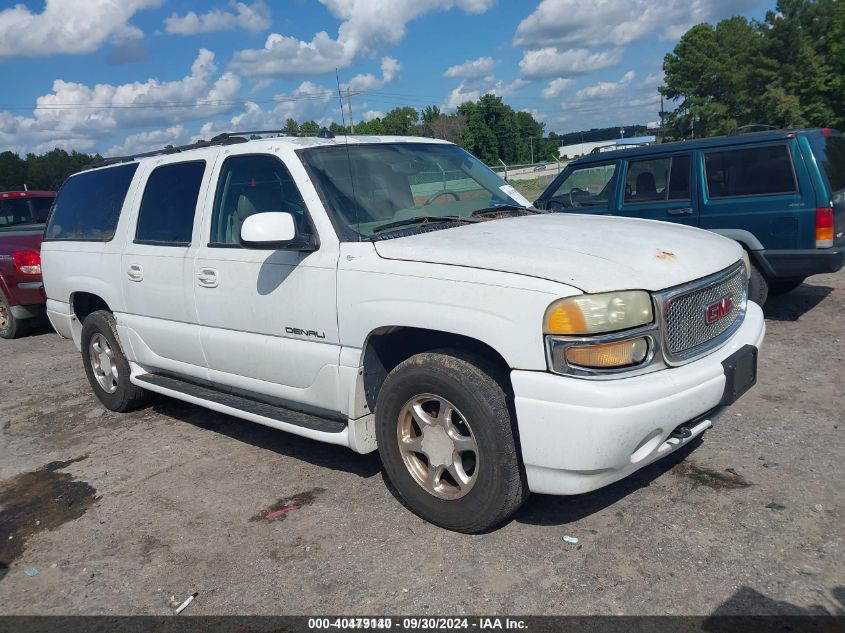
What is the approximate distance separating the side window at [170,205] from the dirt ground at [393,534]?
1496 millimetres

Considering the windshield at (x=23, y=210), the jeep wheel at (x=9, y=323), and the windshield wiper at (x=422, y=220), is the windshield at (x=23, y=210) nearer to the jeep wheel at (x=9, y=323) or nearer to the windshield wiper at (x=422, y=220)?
the jeep wheel at (x=9, y=323)

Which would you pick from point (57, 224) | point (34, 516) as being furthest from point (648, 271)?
point (57, 224)

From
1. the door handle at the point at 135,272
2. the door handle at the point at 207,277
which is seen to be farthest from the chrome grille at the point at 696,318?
the door handle at the point at 135,272

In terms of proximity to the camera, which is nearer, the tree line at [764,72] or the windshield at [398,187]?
the windshield at [398,187]

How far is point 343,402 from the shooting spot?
3.69 meters

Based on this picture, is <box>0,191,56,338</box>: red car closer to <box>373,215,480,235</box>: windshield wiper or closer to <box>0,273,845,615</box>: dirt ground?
<box>0,273,845,615</box>: dirt ground

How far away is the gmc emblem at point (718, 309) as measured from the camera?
10.8 feet

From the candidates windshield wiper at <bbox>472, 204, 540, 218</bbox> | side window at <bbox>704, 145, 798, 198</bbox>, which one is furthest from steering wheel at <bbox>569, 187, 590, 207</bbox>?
windshield wiper at <bbox>472, 204, 540, 218</bbox>

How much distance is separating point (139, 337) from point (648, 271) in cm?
371

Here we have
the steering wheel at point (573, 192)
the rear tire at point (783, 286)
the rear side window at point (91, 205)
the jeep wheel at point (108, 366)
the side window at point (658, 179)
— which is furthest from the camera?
the steering wheel at point (573, 192)

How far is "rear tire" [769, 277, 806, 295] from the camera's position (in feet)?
24.9

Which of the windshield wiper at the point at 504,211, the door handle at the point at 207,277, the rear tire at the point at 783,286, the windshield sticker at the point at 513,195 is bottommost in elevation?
the rear tire at the point at 783,286

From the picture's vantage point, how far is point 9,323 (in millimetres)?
9523

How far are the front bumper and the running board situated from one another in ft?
3.81
